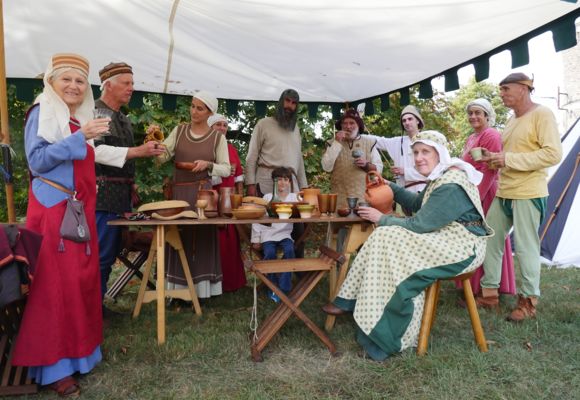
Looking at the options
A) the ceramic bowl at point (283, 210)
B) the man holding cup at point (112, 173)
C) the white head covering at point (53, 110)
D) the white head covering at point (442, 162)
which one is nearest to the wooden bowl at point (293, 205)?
the ceramic bowl at point (283, 210)

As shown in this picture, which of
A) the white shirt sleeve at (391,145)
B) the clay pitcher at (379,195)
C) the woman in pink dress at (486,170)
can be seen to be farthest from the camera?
the white shirt sleeve at (391,145)

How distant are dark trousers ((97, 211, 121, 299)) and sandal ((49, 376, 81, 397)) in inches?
41.7

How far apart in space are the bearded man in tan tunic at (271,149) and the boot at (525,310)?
204 cm

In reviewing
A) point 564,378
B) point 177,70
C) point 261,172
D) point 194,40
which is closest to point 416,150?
point 564,378

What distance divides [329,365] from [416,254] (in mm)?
789

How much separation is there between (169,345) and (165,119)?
13.3 feet

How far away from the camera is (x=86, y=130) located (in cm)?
209

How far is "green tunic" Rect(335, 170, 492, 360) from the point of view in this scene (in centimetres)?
244

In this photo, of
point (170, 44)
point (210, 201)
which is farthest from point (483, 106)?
point (170, 44)

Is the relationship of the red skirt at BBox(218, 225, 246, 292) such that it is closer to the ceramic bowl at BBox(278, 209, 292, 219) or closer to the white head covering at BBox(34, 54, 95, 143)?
the ceramic bowl at BBox(278, 209, 292, 219)

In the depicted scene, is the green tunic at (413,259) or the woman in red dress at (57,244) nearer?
the woman in red dress at (57,244)

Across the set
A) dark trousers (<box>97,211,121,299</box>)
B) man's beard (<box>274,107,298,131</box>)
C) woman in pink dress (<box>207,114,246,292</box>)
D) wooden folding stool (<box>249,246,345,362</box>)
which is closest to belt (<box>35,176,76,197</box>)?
dark trousers (<box>97,211,121,299</box>)

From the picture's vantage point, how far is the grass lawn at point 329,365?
2.14 m

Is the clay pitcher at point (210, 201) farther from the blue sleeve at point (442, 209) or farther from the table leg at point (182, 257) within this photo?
the blue sleeve at point (442, 209)
